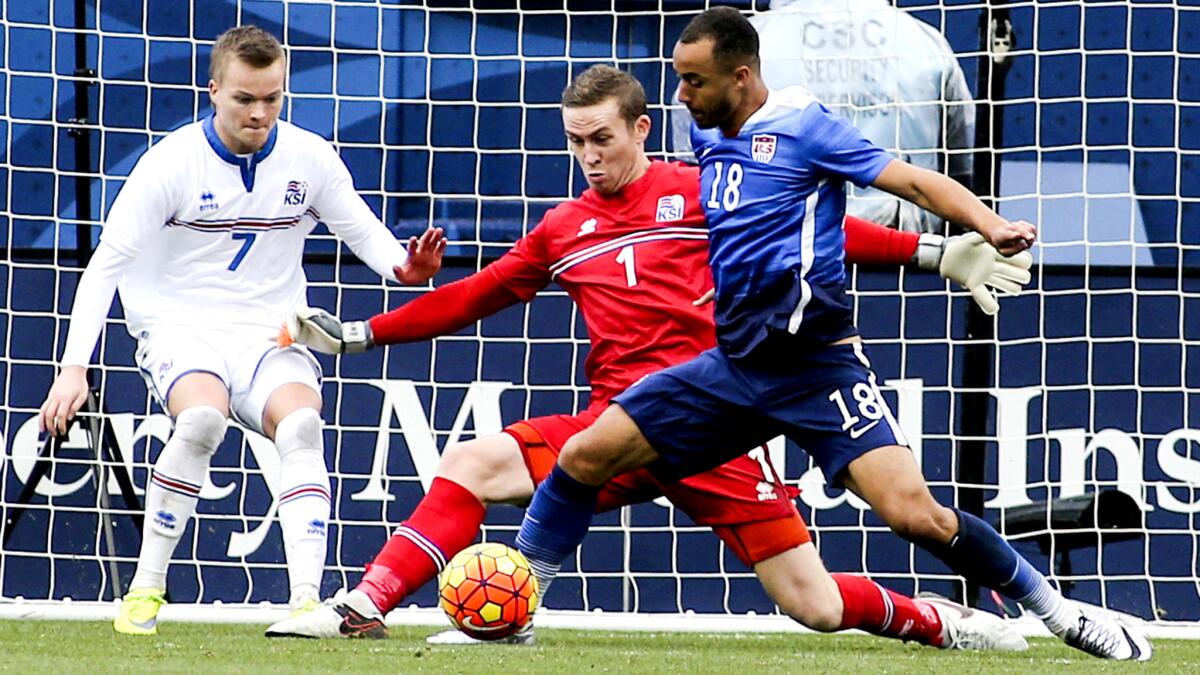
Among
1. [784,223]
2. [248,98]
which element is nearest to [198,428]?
[248,98]

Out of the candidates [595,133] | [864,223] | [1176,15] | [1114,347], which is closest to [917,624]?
[864,223]

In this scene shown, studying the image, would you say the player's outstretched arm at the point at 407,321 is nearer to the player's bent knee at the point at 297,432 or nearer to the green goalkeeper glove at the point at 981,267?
the player's bent knee at the point at 297,432

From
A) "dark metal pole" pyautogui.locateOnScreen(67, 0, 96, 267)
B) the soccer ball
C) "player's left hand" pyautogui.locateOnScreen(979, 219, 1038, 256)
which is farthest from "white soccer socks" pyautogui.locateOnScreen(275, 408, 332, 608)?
"dark metal pole" pyautogui.locateOnScreen(67, 0, 96, 267)

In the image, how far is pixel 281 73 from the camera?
17.5 feet

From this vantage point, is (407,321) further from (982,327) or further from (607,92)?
(982,327)

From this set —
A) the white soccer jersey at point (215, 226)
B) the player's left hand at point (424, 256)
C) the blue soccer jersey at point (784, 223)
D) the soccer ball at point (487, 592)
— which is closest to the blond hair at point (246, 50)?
the white soccer jersey at point (215, 226)

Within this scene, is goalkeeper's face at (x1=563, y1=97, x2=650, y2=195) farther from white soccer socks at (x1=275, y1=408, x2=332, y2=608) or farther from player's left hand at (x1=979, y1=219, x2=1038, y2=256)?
player's left hand at (x1=979, y1=219, x2=1038, y2=256)

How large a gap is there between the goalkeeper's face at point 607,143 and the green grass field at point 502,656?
4.25 feet

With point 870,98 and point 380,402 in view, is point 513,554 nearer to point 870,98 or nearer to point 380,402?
point 380,402

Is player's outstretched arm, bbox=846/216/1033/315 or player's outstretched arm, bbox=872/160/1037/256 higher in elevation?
player's outstretched arm, bbox=872/160/1037/256

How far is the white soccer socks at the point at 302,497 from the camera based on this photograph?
17.2 feet

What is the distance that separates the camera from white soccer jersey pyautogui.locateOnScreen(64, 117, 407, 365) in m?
5.38

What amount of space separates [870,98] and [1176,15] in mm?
1150

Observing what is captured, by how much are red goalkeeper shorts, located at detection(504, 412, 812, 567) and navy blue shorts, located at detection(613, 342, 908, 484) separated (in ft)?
1.30
